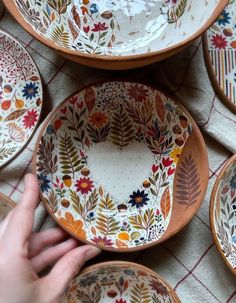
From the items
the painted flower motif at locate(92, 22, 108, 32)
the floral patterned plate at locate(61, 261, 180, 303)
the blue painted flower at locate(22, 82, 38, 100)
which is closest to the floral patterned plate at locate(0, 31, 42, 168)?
the blue painted flower at locate(22, 82, 38, 100)

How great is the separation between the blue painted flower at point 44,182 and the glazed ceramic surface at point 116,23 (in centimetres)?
18

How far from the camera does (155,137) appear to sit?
0.80m

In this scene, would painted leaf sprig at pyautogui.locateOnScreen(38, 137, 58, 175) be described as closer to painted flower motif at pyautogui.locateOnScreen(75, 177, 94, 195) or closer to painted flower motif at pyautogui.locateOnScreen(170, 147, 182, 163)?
painted flower motif at pyautogui.locateOnScreen(75, 177, 94, 195)

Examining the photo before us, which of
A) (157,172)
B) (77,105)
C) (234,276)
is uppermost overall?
(77,105)

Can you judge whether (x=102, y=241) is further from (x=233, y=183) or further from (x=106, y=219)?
(x=233, y=183)

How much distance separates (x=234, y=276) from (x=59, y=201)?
26 cm

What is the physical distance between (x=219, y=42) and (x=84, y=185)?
29 cm

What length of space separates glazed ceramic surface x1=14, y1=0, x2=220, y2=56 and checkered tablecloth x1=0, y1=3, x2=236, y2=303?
36mm

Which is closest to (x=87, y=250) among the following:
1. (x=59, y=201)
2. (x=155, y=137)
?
(x=59, y=201)

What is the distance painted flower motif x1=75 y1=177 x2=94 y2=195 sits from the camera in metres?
0.79

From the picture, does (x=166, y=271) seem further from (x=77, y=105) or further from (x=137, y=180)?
(x=77, y=105)

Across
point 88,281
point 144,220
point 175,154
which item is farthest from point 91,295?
point 175,154

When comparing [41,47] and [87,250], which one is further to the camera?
[41,47]

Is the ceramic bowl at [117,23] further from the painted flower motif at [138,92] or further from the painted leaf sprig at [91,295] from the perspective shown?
the painted leaf sprig at [91,295]
